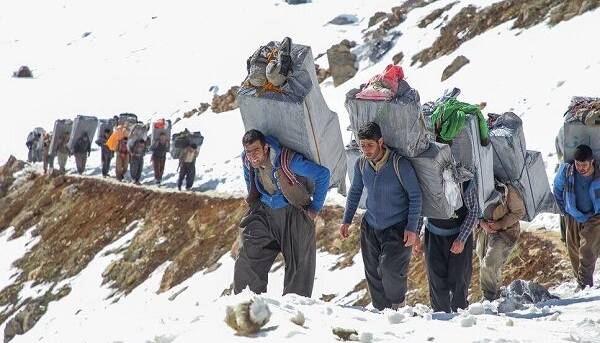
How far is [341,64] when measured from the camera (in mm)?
33250

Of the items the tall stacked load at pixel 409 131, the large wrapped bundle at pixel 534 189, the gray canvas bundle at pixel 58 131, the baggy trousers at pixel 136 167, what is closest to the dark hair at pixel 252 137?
the tall stacked load at pixel 409 131

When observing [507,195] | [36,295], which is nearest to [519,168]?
[507,195]

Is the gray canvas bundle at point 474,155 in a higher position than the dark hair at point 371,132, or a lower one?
lower

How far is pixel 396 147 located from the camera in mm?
6082

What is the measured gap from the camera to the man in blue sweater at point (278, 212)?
20.6ft

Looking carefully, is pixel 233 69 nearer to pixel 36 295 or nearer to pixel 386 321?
pixel 36 295

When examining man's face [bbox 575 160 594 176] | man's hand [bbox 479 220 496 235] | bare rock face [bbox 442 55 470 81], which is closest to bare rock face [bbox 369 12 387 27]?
bare rock face [bbox 442 55 470 81]

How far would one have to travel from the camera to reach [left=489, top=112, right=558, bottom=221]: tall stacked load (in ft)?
23.7

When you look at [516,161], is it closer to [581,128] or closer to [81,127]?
[581,128]

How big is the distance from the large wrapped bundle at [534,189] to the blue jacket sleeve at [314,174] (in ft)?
6.15

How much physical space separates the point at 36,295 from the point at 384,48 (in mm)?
18266

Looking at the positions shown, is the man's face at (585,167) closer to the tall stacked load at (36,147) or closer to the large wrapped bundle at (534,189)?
the large wrapped bundle at (534,189)

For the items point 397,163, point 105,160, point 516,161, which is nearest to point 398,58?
point 105,160

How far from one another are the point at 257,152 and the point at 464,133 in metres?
1.55
